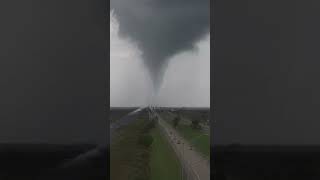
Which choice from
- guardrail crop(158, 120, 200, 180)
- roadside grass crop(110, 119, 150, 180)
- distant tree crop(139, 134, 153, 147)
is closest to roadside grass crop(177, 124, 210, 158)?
guardrail crop(158, 120, 200, 180)

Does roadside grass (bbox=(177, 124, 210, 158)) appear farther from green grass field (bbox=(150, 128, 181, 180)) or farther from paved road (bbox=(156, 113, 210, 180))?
green grass field (bbox=(150, 128, 181, 180))

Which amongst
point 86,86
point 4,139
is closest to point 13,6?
point 86,86

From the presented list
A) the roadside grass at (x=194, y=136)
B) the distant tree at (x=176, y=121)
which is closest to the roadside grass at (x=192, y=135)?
the roadside grass at (x=194, y=136)

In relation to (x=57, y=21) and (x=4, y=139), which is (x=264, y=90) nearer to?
(x=57, y=21)

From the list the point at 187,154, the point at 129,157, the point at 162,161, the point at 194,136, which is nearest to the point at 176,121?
the point at 194,136

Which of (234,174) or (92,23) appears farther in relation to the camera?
(234,174)

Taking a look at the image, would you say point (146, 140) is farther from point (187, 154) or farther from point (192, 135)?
point (192, 135)

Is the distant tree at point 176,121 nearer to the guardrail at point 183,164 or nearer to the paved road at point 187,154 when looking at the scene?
the paved road at point 187,154
